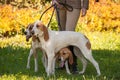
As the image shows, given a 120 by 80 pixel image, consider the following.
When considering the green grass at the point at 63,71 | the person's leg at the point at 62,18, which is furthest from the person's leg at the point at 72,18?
the green grass at the point at 63,71

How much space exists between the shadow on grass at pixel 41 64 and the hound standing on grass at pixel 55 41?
0.31m

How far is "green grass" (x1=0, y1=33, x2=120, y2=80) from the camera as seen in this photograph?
24.1 feet

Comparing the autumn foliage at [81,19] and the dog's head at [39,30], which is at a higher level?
the dog's head at [39,30]

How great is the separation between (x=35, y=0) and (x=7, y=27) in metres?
3.85

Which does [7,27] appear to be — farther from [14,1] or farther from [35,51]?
[35,51]

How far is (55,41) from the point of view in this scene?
25.0ft

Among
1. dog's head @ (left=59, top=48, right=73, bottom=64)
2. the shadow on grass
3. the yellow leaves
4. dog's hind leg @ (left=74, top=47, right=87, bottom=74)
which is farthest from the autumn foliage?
dog's head @ (left=59, top=48, right=73, bottom=64)

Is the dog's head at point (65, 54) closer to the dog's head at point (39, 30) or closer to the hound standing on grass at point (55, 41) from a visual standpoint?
the hound standing on grass at point (55, 41)

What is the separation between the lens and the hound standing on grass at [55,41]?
7501 mm

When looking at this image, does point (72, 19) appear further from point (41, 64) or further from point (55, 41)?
point (41, 64)

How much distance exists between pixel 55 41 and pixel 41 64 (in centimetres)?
150

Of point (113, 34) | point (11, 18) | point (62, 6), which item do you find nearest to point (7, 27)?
point (11, 18)

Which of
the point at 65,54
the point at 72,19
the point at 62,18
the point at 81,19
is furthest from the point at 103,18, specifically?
the point at 65,54

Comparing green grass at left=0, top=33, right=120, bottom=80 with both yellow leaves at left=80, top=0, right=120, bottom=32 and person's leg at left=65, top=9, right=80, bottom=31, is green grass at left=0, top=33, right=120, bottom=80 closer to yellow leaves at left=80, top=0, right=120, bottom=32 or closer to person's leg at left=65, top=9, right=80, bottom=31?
person's leg at left=65, top=9, right=80, bottom=31
